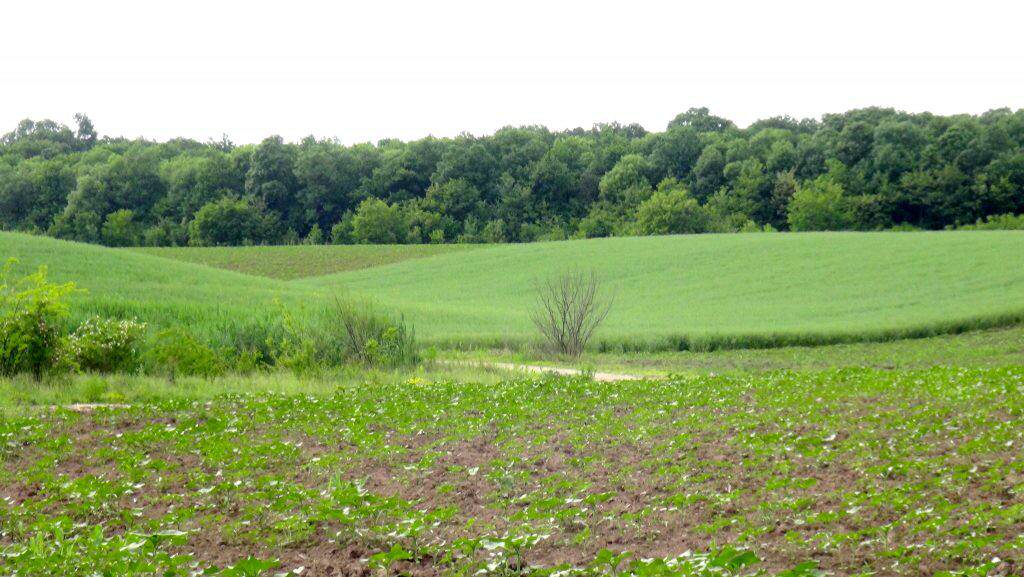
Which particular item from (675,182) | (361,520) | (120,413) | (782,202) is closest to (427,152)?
(675,182)

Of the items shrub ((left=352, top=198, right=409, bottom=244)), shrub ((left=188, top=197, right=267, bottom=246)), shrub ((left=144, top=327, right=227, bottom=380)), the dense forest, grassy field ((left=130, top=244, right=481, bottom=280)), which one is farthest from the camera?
shrub ((left=352, top=198, right=409, bottom=244))

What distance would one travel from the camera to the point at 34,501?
369 inches

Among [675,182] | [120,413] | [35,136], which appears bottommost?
[120,413]

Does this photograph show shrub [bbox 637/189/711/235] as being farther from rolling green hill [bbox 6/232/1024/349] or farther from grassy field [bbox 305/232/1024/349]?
grassy field [bbox 305/232/1024/349]

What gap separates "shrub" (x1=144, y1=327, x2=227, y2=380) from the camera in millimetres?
19984

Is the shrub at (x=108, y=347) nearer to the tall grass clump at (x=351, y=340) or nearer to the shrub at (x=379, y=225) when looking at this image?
the tall grass clump at (x=351, y=340)

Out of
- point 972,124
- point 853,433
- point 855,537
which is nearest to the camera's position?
point 855,537

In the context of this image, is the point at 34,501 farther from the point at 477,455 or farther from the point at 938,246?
the point at 938,246

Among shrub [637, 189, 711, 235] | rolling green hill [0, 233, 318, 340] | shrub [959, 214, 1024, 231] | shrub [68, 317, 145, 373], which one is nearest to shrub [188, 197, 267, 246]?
shrub [637, 189, 711, 235]

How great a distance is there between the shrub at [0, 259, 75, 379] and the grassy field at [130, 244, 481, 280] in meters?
41.6

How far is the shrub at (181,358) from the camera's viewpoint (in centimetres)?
1998

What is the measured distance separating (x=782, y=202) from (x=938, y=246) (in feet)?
111

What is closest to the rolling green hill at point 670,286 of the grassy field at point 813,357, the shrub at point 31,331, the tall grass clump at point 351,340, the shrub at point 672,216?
the grassy field at point 813,357

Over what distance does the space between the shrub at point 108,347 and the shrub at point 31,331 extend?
0.57 metres
